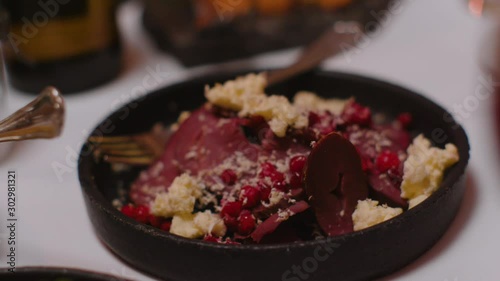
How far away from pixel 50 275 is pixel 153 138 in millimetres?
350

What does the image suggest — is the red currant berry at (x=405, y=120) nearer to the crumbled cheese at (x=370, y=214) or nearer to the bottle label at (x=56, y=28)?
the crumbled cheese at (x=370, y=214)

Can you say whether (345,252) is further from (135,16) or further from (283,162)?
(135,16)

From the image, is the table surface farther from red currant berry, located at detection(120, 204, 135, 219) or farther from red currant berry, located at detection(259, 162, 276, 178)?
red currant berry, located at detection(259, 162, 276, 178)

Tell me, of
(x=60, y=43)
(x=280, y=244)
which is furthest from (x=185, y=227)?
(x=60, y=43)

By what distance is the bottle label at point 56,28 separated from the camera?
113cm

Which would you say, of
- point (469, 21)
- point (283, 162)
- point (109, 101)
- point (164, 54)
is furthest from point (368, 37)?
point (283, 162)

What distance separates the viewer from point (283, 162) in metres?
0.75

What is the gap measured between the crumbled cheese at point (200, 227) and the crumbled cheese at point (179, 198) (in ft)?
0.05

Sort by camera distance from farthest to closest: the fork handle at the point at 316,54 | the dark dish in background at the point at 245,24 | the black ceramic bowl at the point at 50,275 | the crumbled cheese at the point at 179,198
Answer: the dark dish in background at the point at 245,24
the fork handle at the point at 316,54
the crumbled cheese at the point at 179,198
the black ceramic bowl at the point at 50,275

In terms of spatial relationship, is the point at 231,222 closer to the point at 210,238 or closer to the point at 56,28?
the point at 210,238

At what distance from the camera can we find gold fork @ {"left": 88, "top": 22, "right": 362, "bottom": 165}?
2.96 feet

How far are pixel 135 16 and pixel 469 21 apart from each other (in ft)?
2.47

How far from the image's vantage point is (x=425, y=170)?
0.75 meters

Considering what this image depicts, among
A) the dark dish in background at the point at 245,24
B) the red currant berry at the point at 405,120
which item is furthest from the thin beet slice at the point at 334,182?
the dark dish in background at the point at 245,24
